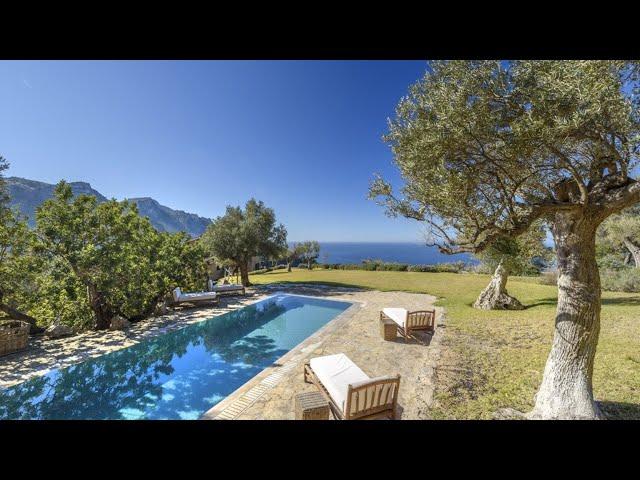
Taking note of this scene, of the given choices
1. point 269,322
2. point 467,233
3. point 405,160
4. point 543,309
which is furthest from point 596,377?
point 269,322

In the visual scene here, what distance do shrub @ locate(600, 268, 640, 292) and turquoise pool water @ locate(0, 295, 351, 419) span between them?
20.6 metres

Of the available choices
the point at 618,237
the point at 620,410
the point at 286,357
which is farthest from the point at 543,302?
the point at 286,357

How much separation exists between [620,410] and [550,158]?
16.4 feet

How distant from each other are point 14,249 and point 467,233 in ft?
45.9

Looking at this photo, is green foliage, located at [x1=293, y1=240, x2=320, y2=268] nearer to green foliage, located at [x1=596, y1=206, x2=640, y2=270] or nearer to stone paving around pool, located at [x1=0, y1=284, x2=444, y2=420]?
stone paving around pool, located at [x1=0, y1=284, x2=444, y2=420]

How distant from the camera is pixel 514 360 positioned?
7.91 metres

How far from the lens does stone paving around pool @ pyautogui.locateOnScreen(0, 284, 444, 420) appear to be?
238 inches

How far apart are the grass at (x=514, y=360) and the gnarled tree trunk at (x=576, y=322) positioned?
88cm

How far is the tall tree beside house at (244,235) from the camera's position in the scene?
22109 mm

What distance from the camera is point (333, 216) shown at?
49938mm

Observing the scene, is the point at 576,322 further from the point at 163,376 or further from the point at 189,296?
the point at 189,296

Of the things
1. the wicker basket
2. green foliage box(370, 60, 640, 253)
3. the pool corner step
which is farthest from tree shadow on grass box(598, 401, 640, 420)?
the wicker basket
